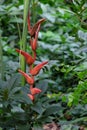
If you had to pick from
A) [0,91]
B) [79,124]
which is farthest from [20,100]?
[79,124]

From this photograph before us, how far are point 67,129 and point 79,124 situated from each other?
190 mm

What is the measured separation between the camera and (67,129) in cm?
157

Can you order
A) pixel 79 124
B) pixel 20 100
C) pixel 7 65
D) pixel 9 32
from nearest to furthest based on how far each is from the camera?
pixel 20 100
pixel 79 124
pixel 7 65
pixel 9 32

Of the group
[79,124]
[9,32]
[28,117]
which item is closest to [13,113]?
[28,117]

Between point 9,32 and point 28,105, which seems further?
point 9,32

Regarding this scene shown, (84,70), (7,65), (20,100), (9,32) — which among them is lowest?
(20,100)

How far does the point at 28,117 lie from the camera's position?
1.43 metres

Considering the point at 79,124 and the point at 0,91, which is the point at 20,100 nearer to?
the point at 0,91

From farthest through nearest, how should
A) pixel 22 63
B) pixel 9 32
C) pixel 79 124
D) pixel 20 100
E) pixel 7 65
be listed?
pixel 9 32
pixel 7 65
pixel 79 124
pixel 22 63
pixel 20 100

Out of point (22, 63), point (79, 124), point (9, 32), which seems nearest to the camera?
point (22, 63)

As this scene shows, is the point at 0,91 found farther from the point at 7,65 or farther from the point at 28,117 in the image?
the point at 7,65

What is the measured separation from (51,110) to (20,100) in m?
0.16

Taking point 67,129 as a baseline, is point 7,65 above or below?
above

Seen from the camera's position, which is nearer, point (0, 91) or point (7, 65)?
point (0, 91)
